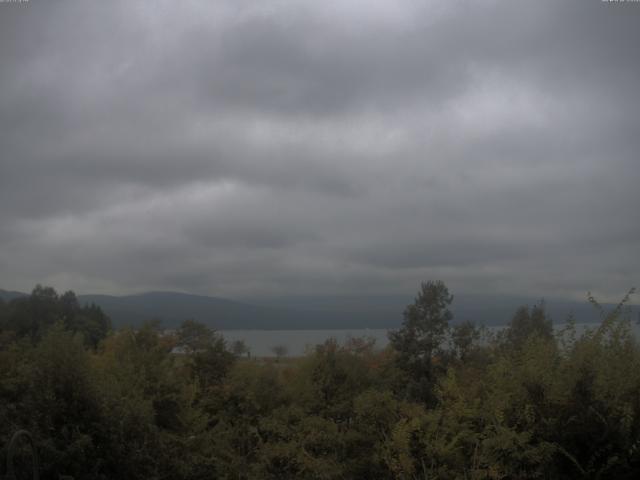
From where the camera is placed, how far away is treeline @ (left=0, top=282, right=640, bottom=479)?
9.30 meters

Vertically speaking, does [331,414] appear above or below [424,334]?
below

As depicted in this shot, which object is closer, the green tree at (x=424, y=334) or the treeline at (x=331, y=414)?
the treeline at (x=331, y=414)

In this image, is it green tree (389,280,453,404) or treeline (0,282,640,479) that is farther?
green tree (389,280,453,404)

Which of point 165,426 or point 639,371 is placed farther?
point 165,426

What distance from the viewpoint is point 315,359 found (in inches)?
634

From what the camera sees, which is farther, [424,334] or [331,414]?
[424,334]

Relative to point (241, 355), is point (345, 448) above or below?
below

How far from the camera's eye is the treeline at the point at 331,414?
9305 mm

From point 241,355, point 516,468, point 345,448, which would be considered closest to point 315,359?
point 345,448

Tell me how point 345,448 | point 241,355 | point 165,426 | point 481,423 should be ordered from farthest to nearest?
point 241,355 → point 165,426 → point 345,448 → point 481,423

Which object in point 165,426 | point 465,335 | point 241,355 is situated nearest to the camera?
point 165,426

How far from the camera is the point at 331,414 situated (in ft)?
48.6

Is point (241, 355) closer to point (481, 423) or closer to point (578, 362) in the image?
point (481, 423)

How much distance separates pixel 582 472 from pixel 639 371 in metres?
1.85
